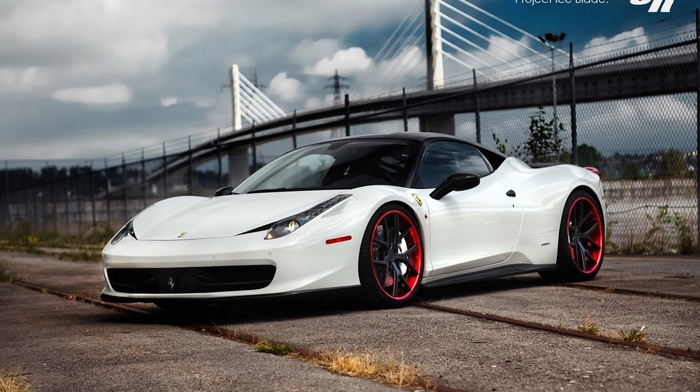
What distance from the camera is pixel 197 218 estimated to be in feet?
20.8

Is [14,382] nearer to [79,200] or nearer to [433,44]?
[79,200]

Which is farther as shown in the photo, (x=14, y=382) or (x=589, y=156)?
(x=589, y=156)

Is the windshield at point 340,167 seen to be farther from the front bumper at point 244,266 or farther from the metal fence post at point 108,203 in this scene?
the metal fence post at point 108,203

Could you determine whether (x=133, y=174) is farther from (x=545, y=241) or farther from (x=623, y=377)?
(x=623, y=377)

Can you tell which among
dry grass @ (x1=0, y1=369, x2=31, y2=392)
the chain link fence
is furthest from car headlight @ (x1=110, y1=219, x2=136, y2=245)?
the chain link fence

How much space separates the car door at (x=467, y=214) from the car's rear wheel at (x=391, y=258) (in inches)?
7.6

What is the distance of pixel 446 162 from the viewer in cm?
715

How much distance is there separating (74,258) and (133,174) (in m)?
13.5

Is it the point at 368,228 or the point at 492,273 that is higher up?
the point at 368,228

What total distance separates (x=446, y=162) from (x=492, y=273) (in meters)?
0.90

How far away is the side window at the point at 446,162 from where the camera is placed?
6.88m

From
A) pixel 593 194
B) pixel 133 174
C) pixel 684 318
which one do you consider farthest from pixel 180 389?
pixel 133 174

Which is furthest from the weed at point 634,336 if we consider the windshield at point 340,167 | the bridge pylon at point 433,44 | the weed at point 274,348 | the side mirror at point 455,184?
the bridge pylon at point 433,44

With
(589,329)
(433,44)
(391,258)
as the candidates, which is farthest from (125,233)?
(433,44)
